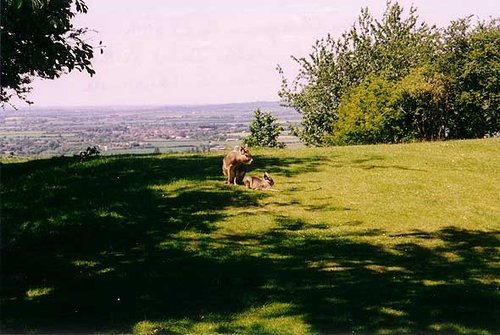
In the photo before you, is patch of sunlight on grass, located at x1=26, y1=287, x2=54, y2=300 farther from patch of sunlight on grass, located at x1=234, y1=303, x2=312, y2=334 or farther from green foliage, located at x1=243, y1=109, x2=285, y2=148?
green foliage, located at x1=243, y1=109, x2=285, y2=148

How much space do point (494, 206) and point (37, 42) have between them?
19.3m

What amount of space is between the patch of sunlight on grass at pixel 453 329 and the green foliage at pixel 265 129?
2960 inches

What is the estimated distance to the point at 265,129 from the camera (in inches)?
3430

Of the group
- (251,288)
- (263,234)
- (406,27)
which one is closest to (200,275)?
(251,288)

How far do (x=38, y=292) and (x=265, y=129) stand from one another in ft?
251

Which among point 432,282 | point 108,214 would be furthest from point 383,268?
point 108,214

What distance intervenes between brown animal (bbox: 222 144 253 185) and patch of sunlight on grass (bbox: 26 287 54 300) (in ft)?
32.6

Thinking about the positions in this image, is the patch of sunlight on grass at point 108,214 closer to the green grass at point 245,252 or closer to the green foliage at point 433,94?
the green grass at point 245,252

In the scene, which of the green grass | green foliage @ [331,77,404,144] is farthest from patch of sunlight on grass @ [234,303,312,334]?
green foliage @ [331,77,404,144]

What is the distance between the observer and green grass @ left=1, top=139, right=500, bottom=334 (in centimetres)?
1031

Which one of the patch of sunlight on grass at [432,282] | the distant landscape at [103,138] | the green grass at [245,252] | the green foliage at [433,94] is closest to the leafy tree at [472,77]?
the green foliage at [433,94]

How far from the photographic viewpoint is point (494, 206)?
65.0 feet

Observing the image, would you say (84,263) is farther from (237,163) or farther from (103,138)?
(103,138)

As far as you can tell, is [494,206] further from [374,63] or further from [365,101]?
[374,63]
